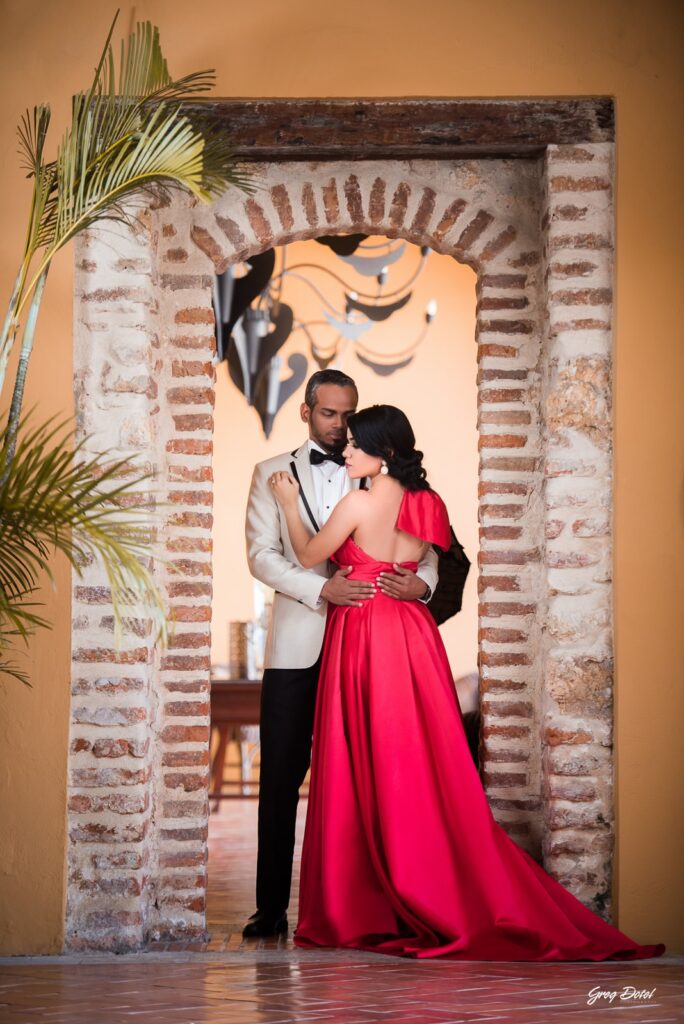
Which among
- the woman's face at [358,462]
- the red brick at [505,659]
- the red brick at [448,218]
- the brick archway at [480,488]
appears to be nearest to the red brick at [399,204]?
the brick archway at [480,488]

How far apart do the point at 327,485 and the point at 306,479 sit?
0.10 m

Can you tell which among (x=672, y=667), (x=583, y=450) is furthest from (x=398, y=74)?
(x=672, y=667)

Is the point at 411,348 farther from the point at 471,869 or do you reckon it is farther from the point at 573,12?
the point at 471,869

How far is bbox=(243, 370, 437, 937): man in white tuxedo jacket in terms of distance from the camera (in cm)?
448

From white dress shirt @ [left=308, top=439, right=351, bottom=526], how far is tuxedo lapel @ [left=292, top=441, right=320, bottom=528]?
2cm

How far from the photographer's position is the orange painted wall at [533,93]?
4.20m

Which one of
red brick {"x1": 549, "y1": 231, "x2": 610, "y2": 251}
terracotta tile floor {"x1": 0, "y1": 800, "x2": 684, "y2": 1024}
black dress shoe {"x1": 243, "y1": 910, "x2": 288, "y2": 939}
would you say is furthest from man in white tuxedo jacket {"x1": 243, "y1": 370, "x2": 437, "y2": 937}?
red brick {"x1": 549, "y1": 231, "x2": 610, "y2": 251}

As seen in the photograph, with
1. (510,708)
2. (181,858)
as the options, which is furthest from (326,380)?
(181,858)

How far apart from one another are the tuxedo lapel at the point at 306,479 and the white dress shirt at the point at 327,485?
2cm

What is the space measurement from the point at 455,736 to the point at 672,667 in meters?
0.80

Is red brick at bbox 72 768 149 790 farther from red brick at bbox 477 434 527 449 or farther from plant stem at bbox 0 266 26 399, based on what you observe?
red brick at bbox 477 434 527 449

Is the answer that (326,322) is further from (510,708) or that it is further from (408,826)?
(408,826)

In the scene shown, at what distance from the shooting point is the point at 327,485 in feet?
15.6

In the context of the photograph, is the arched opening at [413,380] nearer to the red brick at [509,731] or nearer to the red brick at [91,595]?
the red brick at [509,731]
